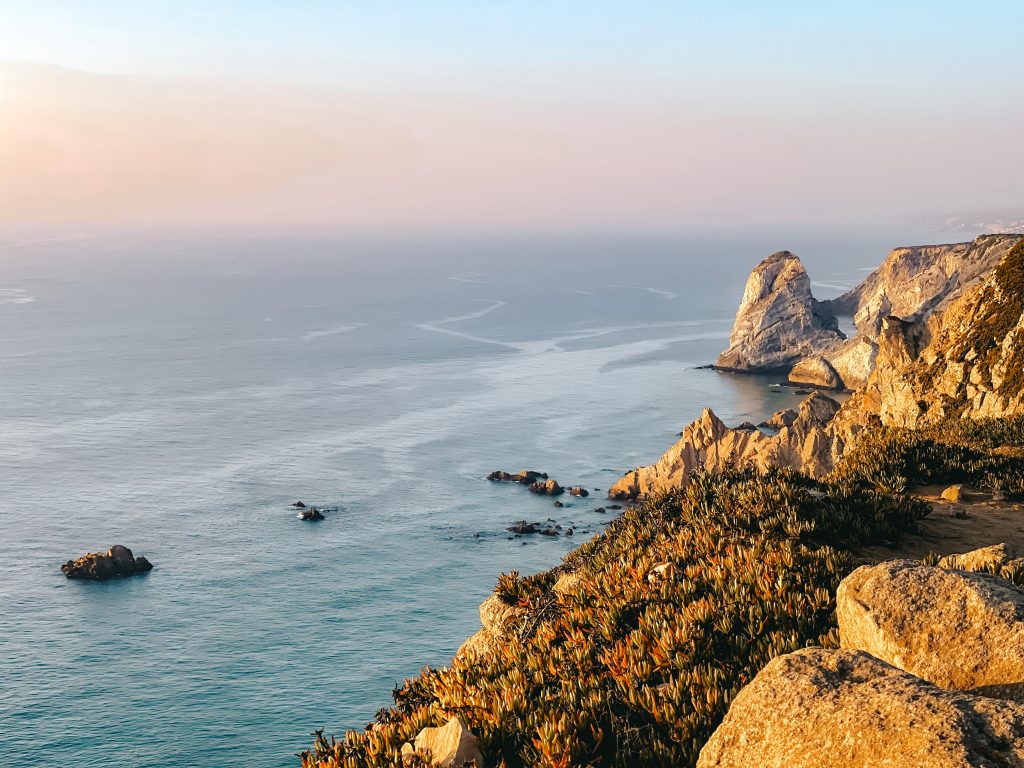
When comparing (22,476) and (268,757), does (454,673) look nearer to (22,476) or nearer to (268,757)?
(268,757)

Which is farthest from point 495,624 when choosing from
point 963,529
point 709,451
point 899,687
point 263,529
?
point 709,451

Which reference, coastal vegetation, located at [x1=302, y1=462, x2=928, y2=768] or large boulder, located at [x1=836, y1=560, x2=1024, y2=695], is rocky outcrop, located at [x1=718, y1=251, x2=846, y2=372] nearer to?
coastal vegetation, located at [x1=302, y1=462, x2=928, y2=768]

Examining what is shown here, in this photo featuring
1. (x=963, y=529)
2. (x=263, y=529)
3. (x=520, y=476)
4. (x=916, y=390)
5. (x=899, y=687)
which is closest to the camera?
(x=899, y=687)

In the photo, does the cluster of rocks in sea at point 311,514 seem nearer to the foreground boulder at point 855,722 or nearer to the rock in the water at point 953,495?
the rock in the water at point 953,495

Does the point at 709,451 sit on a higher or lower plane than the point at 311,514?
higher

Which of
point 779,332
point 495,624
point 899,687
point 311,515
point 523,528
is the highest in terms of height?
point 899,687

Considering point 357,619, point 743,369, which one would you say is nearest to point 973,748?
point 357,619

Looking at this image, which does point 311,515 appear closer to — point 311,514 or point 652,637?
point 311,514
